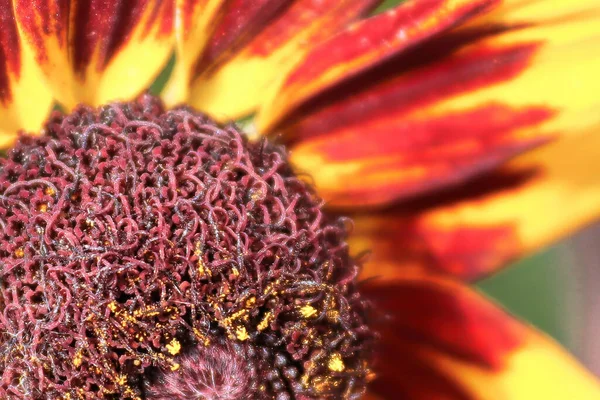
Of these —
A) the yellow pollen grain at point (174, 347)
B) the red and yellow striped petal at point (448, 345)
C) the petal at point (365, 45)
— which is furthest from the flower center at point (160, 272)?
the red and yellow striped petal at point (448, 345)

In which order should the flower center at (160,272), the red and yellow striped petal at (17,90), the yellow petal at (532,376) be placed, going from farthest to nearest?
the yellow petal at (532,376) < the red and yellow striped petal at (17,90) < the flower center at (160,272)

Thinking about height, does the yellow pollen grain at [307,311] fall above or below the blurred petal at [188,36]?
below

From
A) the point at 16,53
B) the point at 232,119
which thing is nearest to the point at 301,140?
the point at 232,119

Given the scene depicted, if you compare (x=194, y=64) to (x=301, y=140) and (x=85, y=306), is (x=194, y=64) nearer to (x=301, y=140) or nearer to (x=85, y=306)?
(x=301, y=140)

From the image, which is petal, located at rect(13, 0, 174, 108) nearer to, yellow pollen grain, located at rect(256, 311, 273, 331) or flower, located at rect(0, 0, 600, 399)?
flower, located at rect(0, 0, 600, 399)

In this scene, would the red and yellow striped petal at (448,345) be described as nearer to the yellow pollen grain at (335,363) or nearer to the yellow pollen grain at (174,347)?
the yellow pollen grain at (335,363)

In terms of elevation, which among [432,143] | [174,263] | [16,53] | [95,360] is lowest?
[95,360]

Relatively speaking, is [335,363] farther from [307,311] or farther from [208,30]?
[208,30]

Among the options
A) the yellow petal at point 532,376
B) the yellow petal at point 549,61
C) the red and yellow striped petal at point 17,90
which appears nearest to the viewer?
the red and yellow striped petal at point 17,90
